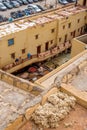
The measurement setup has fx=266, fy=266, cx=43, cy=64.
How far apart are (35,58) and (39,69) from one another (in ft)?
6.58

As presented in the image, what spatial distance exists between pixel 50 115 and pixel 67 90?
2.84 m

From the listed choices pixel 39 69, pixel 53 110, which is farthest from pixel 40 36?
pixel 53 110

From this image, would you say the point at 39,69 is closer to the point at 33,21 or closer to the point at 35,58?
the point at 35,58

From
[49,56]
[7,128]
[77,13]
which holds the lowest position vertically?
[49,56]

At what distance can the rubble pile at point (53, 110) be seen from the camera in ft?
47.2

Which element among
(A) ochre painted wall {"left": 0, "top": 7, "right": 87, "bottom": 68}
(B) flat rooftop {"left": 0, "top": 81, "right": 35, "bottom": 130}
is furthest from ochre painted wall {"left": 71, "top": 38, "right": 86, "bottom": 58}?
(B) flat rooftop {"left": 0, "top": 81, "right": 35, "bottom": 130}

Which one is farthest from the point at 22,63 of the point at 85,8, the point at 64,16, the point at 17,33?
the point at 85,8

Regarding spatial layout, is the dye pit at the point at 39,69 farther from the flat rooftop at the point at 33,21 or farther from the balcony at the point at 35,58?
the flat rooftop at the point at 33,21

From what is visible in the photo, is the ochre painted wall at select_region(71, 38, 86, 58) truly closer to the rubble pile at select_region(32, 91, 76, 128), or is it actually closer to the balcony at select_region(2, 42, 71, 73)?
the balcony at select_region(2, 42, 71, 73)

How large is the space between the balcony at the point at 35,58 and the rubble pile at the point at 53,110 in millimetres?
22633

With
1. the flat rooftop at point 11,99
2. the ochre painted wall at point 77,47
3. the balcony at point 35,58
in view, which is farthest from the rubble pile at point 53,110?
the balcony at point 35,58

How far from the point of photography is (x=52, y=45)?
4506 cm

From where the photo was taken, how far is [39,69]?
40969 millimetres

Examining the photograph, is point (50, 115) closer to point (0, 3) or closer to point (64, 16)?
point (64, 16)
